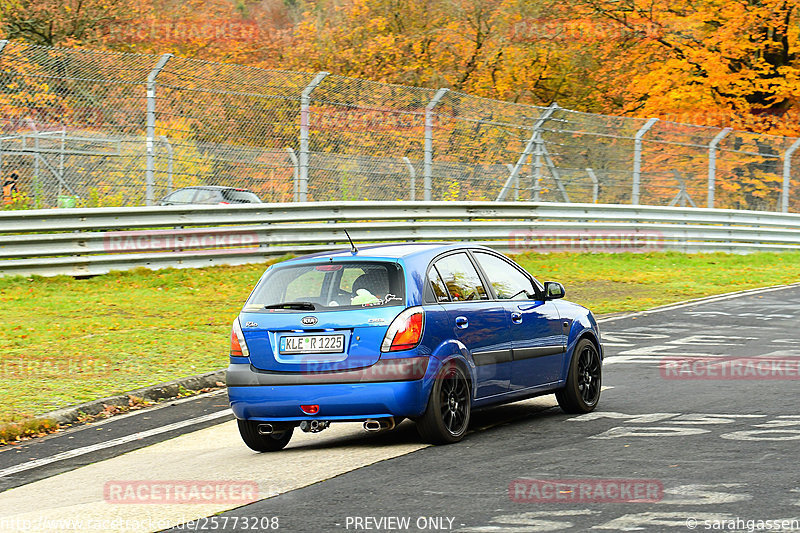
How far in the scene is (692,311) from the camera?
16891 millimetres

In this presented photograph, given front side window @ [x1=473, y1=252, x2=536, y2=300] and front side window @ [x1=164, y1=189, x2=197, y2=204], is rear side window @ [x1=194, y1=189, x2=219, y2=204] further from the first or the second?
front side window @ [x1=473, y1=252, x2=536, y2=300]

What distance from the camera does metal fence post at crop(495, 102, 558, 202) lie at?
24422mm

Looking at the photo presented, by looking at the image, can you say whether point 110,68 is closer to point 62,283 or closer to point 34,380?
point 62,283

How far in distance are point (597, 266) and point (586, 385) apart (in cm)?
1387

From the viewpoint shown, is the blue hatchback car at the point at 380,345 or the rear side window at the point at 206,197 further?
the rear side window at the point at 206,197

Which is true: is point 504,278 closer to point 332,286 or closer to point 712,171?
point 332,286

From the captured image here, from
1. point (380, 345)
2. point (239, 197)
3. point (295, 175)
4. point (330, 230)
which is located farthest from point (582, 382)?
point (295, 175)

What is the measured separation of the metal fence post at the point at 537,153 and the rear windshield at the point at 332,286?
16.2 meters

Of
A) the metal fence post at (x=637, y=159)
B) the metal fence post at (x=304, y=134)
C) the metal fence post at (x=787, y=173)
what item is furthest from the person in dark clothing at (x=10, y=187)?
the metal fence post at (x=787, y=173)

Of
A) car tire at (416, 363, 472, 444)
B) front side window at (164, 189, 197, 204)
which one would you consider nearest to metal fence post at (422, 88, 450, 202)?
front side window at (164, 189, 197, 204)

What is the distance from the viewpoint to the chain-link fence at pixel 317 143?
1703 centimetres

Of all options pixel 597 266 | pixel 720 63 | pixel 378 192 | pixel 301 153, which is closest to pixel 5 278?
pixel 301 153

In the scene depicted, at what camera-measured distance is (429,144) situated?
2225cm

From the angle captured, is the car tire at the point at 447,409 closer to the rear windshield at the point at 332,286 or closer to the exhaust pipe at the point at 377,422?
the exhaust pipe at the point at 377,422
